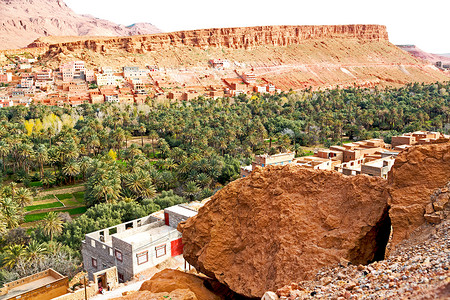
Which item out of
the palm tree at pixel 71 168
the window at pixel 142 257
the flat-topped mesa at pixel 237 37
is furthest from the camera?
the flat-topped mesa at pixel 237 37

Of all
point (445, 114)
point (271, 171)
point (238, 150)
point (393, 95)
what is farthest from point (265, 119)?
point (271, 171)

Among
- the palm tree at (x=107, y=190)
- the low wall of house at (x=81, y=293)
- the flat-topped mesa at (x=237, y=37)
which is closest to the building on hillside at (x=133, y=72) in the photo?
the flat-topped mesa at (x=237, y=37)

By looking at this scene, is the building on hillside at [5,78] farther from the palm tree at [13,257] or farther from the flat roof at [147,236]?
the flat roof at [147,236]

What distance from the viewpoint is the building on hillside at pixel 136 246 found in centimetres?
2044

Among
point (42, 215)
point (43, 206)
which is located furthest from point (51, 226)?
point (43, 206)

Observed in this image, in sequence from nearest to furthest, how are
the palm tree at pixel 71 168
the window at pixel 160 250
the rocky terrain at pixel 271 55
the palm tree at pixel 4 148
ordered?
the window at pixel 160 250 → the palm tree at pixel 71 168 → the palm tree at pixel 4 148 → the rocky terrain at pixel 271 55

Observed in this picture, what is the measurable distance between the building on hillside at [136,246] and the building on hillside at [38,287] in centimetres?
267

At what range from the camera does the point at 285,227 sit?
321 inches

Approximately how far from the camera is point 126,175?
115 feet

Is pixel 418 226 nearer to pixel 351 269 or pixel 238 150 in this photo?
pixel 351 269

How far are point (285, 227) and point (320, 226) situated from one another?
0.70m

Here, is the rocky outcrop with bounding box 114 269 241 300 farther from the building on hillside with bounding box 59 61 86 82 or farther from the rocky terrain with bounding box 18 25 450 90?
the rocky terrain with bounding box 18 25 450 90

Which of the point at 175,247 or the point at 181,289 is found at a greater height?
the point at 181,289

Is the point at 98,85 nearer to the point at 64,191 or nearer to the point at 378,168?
the point at 64,191
